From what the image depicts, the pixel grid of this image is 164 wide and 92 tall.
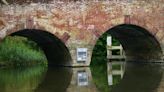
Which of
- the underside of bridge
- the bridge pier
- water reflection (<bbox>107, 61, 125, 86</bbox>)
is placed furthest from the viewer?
the underside of bridge

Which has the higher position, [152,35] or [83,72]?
[152,35]

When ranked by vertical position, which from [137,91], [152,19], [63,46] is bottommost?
[137,91]

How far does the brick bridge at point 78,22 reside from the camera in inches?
744

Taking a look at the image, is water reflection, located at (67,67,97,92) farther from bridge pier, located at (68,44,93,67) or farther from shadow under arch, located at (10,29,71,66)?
shadow under arch, located at (10,29,71,66)

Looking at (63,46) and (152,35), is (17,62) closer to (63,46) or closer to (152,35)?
(63,46)

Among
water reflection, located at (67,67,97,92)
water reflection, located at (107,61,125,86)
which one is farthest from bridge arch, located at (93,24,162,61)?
water reflection, located at (67,67,97,92)

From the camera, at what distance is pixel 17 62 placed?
23.5m

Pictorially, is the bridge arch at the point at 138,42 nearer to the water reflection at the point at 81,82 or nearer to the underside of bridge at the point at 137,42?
the underside of bridge at the point at 137,42

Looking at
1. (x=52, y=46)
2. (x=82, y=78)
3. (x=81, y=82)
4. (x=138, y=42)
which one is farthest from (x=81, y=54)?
(x=81, y=82)

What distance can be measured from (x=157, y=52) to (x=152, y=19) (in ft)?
6.12

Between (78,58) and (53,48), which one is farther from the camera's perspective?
(53,48)

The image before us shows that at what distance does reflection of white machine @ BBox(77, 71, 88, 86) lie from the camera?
1452 cm

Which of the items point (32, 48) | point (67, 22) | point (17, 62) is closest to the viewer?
point (67, 22)

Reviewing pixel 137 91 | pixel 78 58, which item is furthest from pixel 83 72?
pixel 137 91
